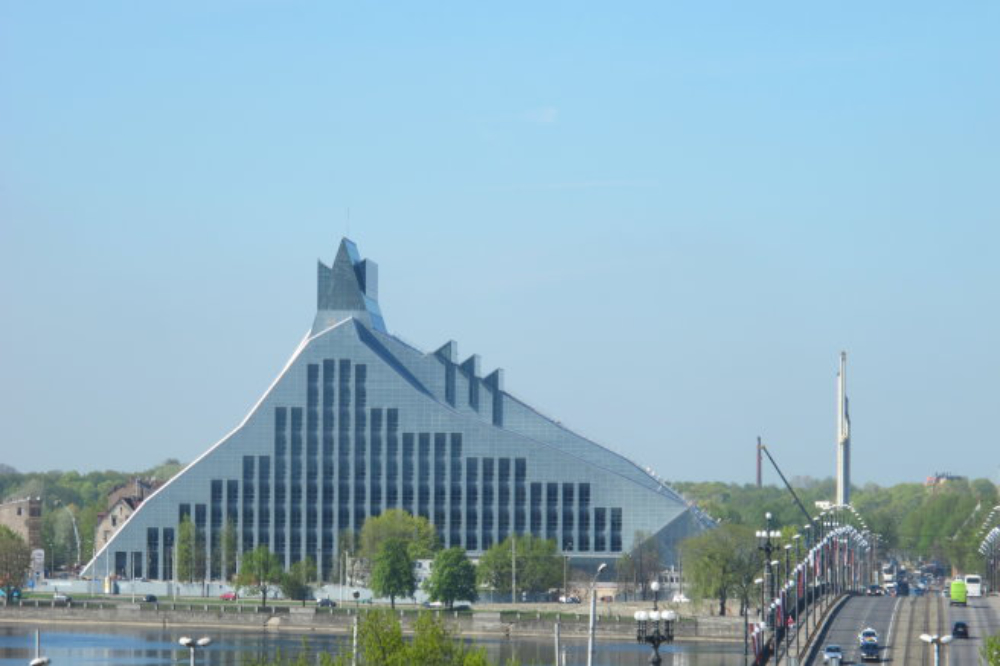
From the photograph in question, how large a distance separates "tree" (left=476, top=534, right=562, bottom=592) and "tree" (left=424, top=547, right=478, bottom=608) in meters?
6.54

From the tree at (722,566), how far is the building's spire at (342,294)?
4425 cm

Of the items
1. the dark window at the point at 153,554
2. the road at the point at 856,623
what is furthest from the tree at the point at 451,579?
the dark window at the point at 153,554

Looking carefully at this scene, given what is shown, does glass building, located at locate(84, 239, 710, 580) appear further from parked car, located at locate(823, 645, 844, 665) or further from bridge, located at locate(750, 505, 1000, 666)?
parked car, located at locate(823, 645, 844, 665)

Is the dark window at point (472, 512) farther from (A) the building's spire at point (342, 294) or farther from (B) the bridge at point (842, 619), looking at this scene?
(B) the bridge at point (842, 619)

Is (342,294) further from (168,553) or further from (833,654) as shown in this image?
(833,654)

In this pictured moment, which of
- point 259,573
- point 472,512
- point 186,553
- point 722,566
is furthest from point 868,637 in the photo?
point 186,553

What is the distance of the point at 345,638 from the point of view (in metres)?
141

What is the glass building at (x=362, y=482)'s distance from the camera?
607 ft

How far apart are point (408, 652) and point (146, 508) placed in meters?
123

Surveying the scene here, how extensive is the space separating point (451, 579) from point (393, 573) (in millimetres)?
6459

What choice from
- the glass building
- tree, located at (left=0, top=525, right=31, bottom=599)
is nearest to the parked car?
the glass building

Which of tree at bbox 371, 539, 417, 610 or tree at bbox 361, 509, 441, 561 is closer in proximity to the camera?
tree at bbox 371, 539, 417, 610

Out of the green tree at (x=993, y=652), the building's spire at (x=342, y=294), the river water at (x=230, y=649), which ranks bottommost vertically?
the river water at (x=230, y=649)

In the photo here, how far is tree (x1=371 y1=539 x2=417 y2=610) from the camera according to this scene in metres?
168
